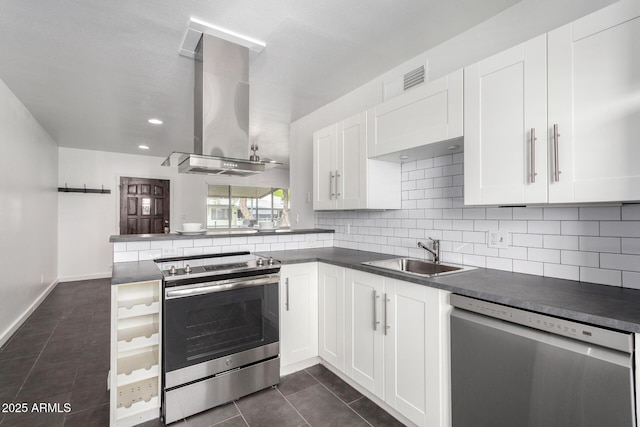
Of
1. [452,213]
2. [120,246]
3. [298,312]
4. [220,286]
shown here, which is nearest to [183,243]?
[120,246]

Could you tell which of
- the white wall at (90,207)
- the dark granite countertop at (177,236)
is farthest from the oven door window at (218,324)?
the white wall at (90,207)

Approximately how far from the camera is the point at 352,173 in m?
2.68

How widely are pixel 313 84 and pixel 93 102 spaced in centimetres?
266

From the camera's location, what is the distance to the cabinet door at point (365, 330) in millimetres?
1984

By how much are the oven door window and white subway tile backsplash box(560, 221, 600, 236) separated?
186 centimetres

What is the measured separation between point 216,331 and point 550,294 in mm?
1932

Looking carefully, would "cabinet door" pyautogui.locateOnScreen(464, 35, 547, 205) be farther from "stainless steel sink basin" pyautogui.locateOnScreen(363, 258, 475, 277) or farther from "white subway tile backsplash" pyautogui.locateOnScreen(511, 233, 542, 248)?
"stainless steel sink basin" pyautogui.locateOnScreen(363, 258, 475, 277)

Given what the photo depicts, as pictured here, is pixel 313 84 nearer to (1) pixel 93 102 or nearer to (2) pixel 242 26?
(2) pixel 242 26

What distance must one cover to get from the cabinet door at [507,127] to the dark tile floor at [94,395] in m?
1.56

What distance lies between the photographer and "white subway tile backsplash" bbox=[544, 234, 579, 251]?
5.32ft

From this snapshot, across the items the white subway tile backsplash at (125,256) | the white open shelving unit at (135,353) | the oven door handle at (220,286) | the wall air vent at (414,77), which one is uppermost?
the wall air vent at (414,77)

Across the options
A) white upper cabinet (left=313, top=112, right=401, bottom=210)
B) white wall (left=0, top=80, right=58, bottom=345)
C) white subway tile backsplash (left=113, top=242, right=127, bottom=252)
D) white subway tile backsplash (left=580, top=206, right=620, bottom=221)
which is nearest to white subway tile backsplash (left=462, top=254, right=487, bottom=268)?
white subway tile backsplash (left=580, top=206, right=620, bottom=221)

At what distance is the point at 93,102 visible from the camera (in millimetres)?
3576

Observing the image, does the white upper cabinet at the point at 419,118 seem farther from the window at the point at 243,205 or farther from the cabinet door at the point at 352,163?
the window at the point at 243,205
